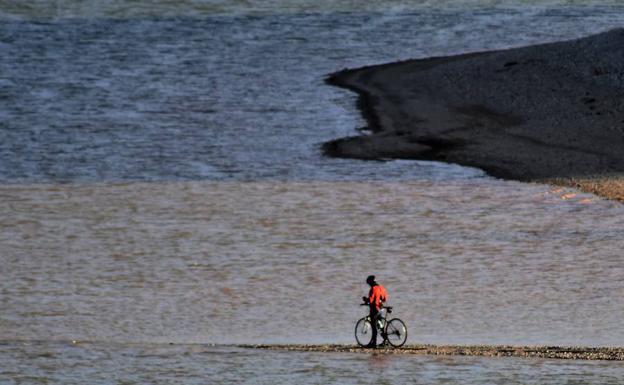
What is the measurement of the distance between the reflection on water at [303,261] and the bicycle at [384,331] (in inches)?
27.0

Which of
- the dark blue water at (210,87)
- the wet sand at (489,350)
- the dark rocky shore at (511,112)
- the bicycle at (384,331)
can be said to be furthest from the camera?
the dark blue water at (210,87)

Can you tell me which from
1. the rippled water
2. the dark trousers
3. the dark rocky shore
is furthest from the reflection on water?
the dark rocky shore

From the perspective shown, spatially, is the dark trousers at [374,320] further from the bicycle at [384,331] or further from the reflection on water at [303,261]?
the reflection on water at [303,261]

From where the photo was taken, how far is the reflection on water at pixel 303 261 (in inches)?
997

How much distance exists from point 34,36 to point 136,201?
37403 millimetres

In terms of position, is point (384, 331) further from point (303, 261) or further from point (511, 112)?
point (511, 112)

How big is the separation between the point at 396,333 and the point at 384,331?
199 millimetres

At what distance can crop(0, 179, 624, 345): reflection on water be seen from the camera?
2531 cm

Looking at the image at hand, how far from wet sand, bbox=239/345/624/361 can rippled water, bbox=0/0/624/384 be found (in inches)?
17.6

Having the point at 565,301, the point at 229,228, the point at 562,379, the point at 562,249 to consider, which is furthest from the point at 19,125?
the point at 562,379

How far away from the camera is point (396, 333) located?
23250 mm

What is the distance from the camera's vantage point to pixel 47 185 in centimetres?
4128

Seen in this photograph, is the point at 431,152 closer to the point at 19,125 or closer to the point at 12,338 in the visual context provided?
the point at 19,125

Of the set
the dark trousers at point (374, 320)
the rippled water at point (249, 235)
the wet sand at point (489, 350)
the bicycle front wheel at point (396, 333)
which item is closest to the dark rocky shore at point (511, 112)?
the rippled water at point (249, 235)
